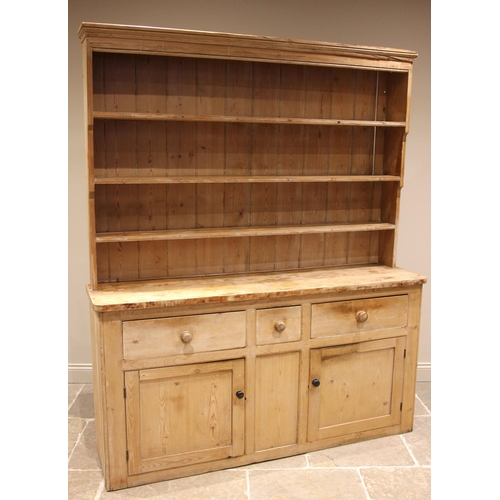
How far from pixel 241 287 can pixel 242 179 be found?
1.88ft

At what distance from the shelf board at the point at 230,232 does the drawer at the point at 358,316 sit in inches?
17.1

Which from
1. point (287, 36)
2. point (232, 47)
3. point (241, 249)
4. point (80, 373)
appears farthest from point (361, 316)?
point (80, 373)

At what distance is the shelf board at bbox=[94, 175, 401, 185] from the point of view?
8.72 feet

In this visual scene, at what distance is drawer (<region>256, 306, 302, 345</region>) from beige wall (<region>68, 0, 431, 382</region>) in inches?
49.3

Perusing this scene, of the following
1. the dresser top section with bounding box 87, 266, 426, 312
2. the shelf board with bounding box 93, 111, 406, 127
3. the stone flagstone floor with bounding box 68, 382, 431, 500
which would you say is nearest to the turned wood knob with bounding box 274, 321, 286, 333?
the dresser top section with bounding box 87, 266, 426, 312

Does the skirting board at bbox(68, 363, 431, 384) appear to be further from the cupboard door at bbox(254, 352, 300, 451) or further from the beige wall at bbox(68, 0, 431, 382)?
the cupboard door at bbox(254, 352, 300, 451)

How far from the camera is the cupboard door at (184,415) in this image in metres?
2.57

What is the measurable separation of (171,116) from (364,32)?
1516 mm

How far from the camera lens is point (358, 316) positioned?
2885mm

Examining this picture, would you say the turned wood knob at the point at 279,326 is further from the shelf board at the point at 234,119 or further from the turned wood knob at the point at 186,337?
the shelf board at the point at 234,119

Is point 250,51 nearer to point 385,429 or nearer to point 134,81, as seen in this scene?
point 134,81

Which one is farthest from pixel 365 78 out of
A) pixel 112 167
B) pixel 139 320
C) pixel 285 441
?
pixel 285 441

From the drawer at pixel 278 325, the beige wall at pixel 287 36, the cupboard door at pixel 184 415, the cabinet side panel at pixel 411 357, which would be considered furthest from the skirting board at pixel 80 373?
the cabinet side panel at pixel 411 357

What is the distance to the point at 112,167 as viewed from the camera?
2830 millimetres
